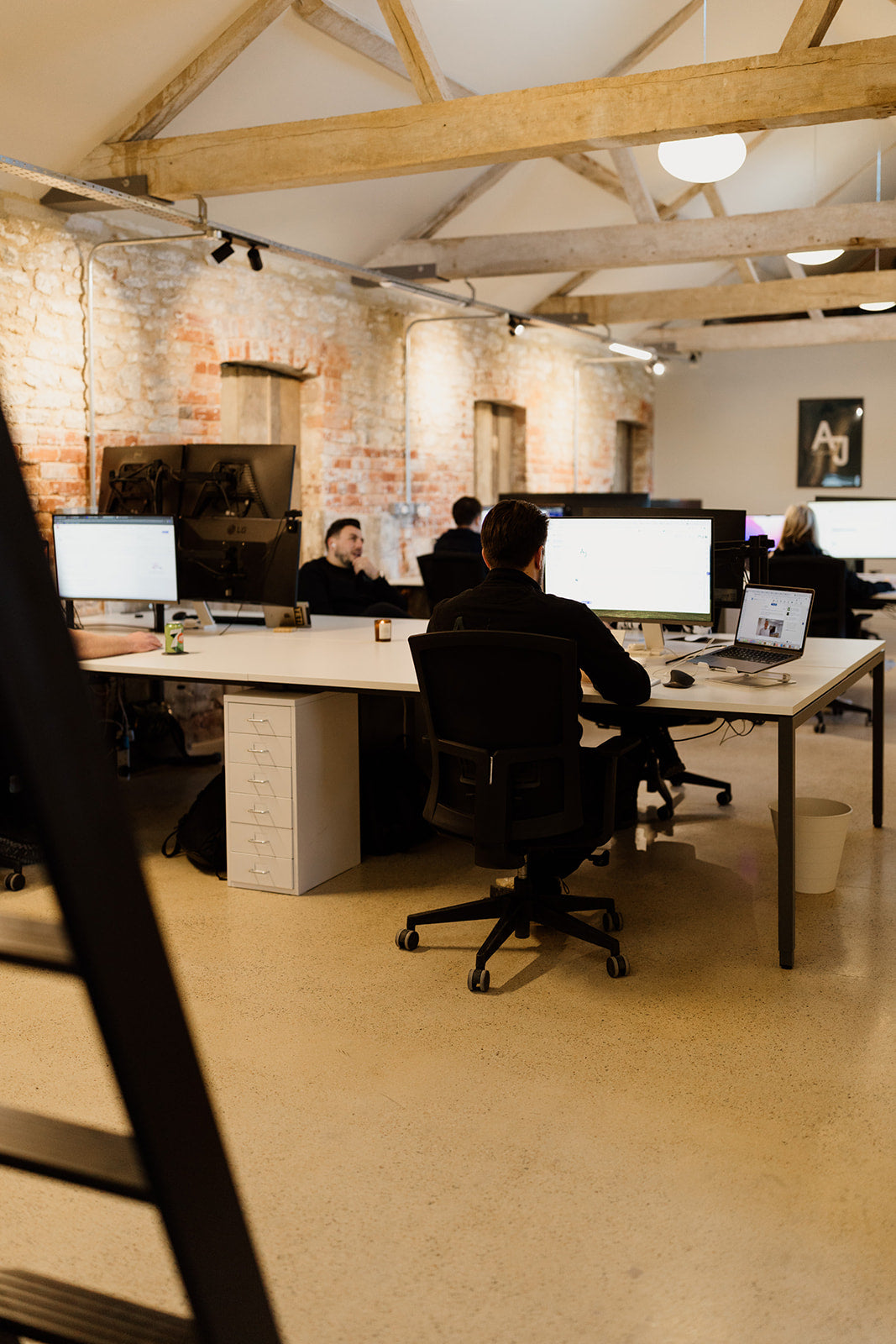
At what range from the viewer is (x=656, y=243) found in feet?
23.3

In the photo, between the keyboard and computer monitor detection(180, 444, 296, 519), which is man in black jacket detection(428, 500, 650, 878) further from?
computer monitor detection(180, 444, 296, 519)

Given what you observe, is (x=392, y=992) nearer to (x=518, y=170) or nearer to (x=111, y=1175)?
(x=111, y=1175)

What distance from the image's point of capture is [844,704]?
6.66 meters

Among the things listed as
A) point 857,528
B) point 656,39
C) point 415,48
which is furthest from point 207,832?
point 656,39

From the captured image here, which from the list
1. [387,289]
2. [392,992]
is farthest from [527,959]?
[387,289]

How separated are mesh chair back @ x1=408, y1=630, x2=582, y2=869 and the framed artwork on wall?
31.5 feet

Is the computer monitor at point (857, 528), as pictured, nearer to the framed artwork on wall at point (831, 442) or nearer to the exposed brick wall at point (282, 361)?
the exposed brick wall at point (282, 361)

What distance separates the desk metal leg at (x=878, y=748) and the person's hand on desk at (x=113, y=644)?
2.63 meters

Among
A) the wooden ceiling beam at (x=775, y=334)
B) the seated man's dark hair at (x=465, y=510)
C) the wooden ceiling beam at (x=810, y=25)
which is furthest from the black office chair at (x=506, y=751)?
the wooden ceiling beam at (x=775, y=334)

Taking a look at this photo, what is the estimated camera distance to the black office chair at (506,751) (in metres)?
2.75

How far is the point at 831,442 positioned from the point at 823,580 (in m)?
5.96

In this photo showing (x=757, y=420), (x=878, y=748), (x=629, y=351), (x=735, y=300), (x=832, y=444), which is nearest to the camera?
(x=878, y=748)

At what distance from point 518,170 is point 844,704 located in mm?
3915

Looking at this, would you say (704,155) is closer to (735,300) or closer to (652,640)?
(652,640)
